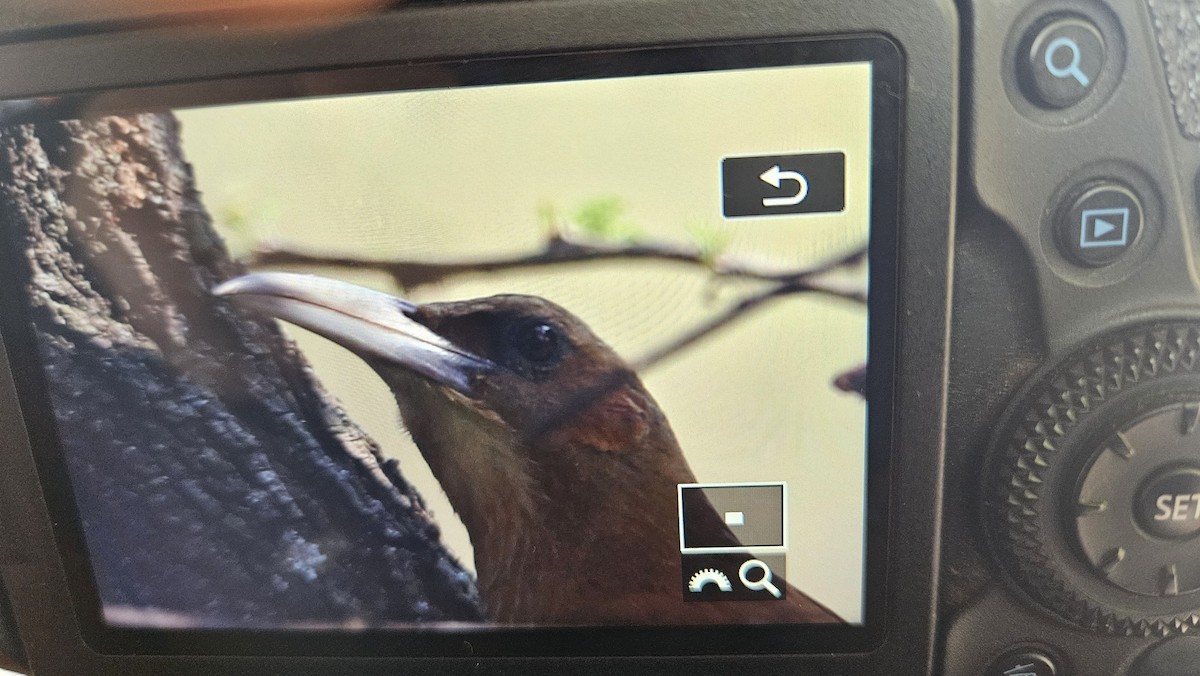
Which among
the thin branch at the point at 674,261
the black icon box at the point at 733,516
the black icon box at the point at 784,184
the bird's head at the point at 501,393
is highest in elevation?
the black icon box at the point at 784,184

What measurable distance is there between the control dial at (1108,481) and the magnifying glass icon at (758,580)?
135 mm

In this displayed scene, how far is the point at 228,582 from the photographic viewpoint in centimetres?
51

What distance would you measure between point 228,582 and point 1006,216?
0.52 meters

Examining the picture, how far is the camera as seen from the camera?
Answer: 16.6 inches

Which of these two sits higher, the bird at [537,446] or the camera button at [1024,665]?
the bird at [537,446]

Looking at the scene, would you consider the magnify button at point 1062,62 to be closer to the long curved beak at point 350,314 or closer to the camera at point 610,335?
the camera at point 610,335

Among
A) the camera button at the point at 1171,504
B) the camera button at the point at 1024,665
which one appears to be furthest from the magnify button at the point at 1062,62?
the camera button at the point at 1024,665

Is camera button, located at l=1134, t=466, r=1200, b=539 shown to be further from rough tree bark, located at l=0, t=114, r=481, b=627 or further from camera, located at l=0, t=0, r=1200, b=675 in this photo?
rough tree bark, located at l=0, t=114, r=481, b=627

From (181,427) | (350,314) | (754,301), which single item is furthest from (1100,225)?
(181,427)

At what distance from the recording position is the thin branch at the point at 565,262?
1.44 feet

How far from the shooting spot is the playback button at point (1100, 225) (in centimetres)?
43

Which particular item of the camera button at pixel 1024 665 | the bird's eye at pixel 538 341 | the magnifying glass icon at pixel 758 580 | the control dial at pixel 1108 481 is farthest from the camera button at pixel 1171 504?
the bird's eye at pixel 538 341

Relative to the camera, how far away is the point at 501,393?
0.48 metres

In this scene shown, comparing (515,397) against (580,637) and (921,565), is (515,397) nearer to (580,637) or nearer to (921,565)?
(580,637)
